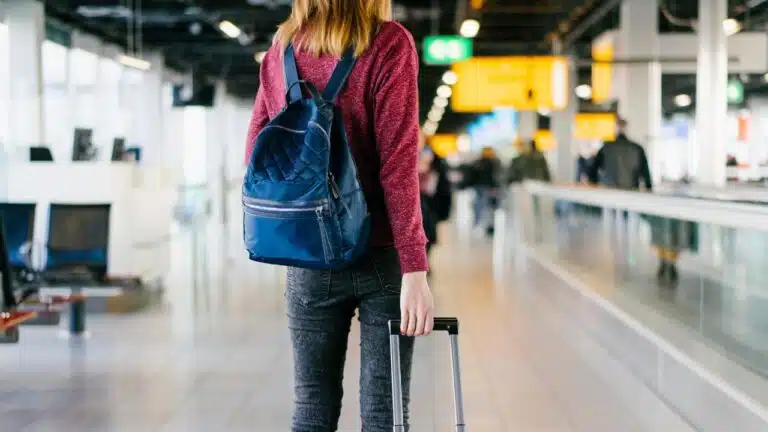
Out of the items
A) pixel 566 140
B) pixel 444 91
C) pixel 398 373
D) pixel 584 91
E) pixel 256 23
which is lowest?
pixel 398 373

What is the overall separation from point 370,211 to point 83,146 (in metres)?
8.87

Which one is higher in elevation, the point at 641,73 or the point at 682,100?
the point at 641,73

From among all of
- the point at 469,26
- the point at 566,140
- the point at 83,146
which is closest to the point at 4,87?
the point at 83,146

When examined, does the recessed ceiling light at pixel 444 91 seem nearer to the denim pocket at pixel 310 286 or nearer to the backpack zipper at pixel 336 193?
the denim pocket at pixel 310 286

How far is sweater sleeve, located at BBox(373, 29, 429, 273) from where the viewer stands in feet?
7.25

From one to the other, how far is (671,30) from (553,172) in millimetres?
9327

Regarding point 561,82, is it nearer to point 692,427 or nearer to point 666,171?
point 666,171

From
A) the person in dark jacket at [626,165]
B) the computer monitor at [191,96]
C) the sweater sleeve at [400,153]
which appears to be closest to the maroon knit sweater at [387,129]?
the sweater sleeve at [400,153]

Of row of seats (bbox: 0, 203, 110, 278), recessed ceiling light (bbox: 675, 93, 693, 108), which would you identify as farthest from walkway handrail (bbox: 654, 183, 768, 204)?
row of seats (bbox: 0, 203, 110, 278)

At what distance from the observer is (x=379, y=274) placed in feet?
7.55

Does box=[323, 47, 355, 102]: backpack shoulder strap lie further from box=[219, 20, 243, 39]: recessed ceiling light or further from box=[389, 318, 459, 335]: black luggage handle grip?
box=[219, 20, 243, 39]: recessed ceiling light

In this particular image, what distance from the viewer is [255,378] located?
6.48m

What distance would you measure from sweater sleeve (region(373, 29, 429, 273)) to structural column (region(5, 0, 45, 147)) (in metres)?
8.12

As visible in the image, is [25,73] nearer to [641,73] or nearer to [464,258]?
[464,258]
